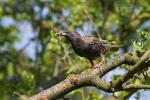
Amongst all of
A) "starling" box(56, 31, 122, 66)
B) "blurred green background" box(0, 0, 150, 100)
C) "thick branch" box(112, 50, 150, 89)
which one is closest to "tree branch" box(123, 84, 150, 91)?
"thick branch" box(112, 50, 150, 89)

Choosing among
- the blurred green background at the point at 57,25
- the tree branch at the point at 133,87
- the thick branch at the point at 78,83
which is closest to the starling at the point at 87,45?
the thick branch at the point at 78,83

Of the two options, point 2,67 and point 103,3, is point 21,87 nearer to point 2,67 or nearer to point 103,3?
point 103,3

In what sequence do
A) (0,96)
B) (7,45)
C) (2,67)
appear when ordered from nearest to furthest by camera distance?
(0,96)
(2,67)
(7,45)

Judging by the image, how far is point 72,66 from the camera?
282 inches

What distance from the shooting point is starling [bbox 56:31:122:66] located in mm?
5473

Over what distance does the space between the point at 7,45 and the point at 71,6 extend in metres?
3.93

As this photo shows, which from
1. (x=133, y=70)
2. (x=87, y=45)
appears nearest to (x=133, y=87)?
(x=133, y=70)

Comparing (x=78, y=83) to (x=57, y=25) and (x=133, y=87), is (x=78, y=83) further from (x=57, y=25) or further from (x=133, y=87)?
(x=57, y=25)

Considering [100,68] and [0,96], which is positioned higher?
[100,68]

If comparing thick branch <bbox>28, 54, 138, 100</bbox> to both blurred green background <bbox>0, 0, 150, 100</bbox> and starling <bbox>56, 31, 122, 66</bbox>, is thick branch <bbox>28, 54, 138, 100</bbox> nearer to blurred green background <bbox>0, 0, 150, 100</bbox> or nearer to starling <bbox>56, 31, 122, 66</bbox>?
starling <bbox>56, 31, 122, 66</bbox>

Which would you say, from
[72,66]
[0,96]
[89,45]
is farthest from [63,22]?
[89,45]

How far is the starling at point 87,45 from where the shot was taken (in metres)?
5.47

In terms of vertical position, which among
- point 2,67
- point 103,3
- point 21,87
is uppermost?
point 103,3

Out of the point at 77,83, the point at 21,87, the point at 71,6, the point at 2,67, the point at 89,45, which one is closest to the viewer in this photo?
the point at 77,83
